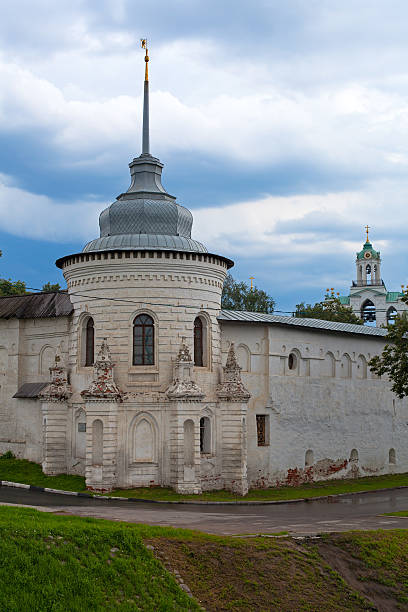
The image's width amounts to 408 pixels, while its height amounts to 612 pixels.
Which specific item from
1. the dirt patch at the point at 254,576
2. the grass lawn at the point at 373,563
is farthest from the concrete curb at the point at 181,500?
the dirt patch at the point at 254,576

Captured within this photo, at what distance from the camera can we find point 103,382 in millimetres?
31672

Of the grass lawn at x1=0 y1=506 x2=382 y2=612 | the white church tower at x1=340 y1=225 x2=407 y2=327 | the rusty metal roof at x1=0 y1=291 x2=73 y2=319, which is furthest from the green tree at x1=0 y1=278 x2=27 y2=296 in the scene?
the white church tower at x1=340 y1=225 x2=407 y2=327

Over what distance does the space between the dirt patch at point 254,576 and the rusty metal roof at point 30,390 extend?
2018 centimetres

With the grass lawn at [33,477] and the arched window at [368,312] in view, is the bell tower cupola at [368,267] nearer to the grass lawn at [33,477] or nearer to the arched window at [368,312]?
the arched window at [368,312]

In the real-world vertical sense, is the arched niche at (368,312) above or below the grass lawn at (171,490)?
above

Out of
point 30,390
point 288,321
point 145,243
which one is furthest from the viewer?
point 288,321

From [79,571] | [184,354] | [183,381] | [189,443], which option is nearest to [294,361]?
[184,354]

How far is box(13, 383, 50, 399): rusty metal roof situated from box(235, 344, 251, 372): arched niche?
29.7ft

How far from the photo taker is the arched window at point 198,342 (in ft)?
112

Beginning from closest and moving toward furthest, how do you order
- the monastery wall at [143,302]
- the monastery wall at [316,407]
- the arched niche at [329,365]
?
the monastery wall at [143,302]
the monastery wall at [316,407]
the arched niche at [329,365]

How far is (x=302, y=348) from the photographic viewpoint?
39.2 metres

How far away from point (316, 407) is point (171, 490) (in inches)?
437

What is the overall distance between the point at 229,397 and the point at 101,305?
677 centimetres

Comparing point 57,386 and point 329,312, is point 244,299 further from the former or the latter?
point 57,386
